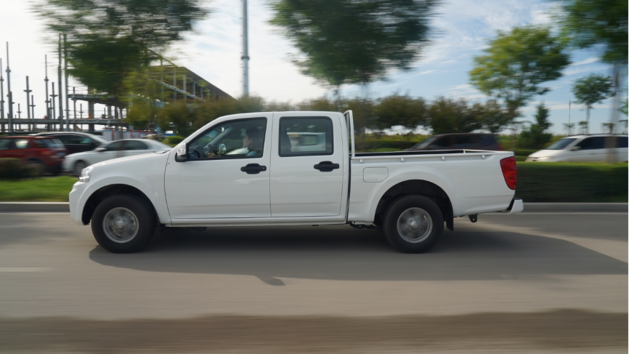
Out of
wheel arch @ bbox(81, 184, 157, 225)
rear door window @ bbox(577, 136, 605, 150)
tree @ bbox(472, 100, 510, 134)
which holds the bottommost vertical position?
wheel arch @ bbox(81, 184, 157, 225)

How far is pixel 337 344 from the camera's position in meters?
3.76

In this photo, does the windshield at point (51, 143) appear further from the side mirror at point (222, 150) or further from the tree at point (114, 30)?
the side mirror at point (222, 150)

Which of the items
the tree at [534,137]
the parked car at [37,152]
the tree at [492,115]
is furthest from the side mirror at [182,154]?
the tree at [534,137]

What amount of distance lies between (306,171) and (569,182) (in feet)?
23.6

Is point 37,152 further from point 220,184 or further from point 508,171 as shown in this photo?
point 508,171

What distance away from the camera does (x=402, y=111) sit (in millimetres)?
33312

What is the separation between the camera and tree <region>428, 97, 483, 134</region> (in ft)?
112

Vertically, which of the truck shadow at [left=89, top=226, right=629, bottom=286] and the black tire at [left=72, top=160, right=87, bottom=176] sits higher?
the black tire at [left=72, top=160, right=87, bottom=176]

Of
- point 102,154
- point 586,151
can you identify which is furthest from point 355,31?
point 586,151

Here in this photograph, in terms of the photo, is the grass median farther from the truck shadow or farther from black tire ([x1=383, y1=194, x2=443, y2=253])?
black tire ([x1=383, y1=194, x2=443, y2=253])

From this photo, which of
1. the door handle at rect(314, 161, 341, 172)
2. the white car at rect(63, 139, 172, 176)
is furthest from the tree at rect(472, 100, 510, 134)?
the door handle at rect(314, 161, 341, 172)

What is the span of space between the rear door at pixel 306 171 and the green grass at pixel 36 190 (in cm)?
660

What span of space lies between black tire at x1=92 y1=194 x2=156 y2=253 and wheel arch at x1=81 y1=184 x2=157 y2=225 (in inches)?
5.1

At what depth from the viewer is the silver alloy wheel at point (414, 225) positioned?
6.54 m
